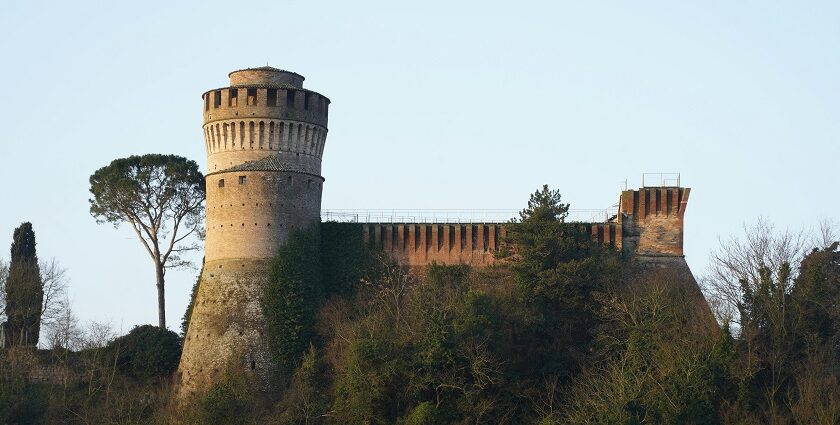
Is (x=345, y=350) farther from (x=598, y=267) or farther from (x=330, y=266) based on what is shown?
(x=598, y=267)

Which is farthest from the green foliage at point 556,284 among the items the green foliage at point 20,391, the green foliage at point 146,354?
the green foliage at point 20,391

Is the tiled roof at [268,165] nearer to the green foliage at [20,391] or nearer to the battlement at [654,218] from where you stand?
the green foliage at [20,391]

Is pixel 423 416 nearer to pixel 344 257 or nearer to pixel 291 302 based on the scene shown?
pixel 291 302

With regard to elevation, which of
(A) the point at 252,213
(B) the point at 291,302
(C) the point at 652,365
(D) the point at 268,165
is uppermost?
(D) the point at 268,165

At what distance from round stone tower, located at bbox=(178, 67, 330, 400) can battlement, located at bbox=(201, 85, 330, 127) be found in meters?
0.03

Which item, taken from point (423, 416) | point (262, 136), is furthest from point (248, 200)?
point (423, 416)

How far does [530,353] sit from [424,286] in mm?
5015

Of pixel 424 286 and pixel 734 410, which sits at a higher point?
pixel 424 286

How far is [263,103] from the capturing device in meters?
54.9

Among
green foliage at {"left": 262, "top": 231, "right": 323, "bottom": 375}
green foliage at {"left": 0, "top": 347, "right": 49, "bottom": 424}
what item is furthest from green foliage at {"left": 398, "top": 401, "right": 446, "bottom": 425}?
green foliage at {"left": 0, "top": 347, "right": 49, "bottom": 424}

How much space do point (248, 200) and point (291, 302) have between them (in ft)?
12.5

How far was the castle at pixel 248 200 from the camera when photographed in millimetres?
53594

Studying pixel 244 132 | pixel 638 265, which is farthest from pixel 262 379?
pixel 638 265

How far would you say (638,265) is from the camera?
187 ft
